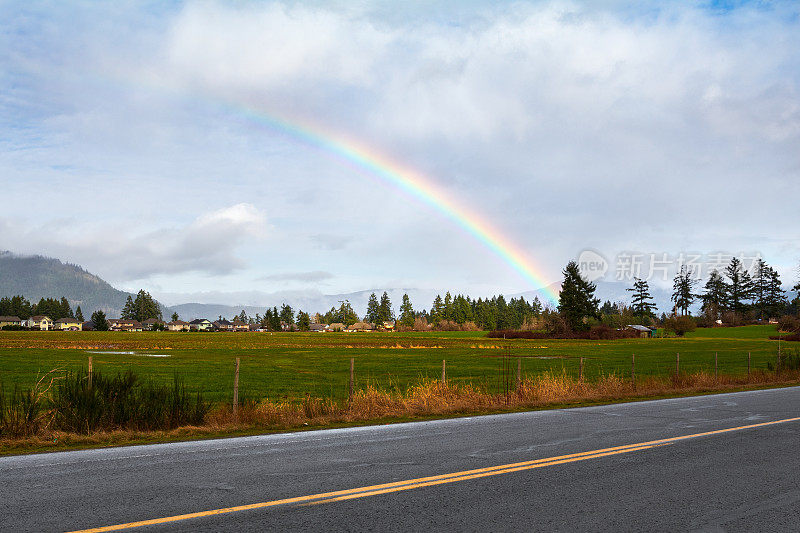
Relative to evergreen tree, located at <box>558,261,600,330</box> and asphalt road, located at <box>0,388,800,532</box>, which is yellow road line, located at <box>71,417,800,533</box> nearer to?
asphalt road, located at <box>0,388,800,532</box>

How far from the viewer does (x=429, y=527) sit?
602cm

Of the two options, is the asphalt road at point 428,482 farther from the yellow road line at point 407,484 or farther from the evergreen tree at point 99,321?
the evergreen tree at point 99,321

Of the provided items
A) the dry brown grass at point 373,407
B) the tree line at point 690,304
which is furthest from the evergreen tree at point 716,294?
the dry brown grass at point 373,407

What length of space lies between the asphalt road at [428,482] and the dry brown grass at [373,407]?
1399mm

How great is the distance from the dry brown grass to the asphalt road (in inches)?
55.1

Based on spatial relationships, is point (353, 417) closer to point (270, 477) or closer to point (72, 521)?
point (270, 477)

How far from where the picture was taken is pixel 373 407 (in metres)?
15.7

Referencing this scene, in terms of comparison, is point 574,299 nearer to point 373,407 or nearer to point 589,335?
point 589,335

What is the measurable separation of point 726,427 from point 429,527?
32.0ft

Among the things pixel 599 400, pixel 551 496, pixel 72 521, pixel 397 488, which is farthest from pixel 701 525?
pixel 599 400

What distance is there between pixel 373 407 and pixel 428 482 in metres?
7.99

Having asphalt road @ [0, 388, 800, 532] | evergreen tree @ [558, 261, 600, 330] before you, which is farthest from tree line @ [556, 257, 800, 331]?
asphalt road @ [0, 388, 800, 532]

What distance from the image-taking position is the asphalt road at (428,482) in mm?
6254

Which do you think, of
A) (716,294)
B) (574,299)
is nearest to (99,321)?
(574,299)
